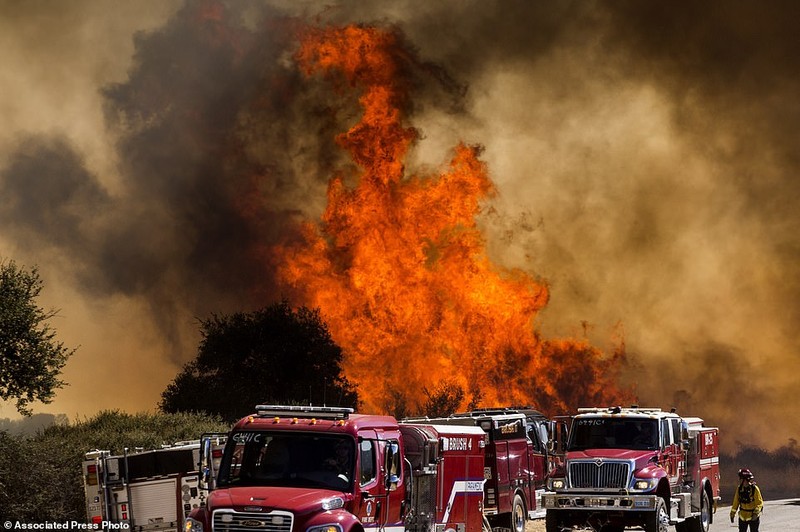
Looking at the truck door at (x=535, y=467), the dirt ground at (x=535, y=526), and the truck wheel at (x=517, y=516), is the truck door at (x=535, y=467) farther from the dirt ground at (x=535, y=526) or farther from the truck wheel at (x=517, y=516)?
the dirt ground at (x=535, y=526)

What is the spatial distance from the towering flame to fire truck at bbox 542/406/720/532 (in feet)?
151

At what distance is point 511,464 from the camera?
31938 millimetres

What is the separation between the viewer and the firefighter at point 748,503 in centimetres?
2550

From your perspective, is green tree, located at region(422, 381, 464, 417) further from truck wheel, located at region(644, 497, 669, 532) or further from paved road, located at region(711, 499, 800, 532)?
truck wheel, located at region(644, 497, 669, 532)

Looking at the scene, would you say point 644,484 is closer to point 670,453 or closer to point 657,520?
point 657,520

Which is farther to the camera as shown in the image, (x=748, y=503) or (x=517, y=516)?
(x=517, y=516)

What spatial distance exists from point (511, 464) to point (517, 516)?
1.56 m

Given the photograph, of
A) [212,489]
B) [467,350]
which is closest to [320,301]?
[467,350]

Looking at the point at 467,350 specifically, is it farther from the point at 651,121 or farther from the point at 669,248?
the point at 651,121

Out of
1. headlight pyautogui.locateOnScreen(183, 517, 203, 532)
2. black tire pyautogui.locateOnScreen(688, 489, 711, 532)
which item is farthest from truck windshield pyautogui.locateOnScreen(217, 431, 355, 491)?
black tire pyautogui.locateOnScreen(688, 489, 711, 532)

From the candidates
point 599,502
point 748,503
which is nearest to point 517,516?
point 599,502

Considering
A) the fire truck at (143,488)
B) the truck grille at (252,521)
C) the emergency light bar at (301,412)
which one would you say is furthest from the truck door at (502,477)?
the truck grille at (252,521)

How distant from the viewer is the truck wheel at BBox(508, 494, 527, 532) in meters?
31.8

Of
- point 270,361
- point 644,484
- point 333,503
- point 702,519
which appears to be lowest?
point 702,519
